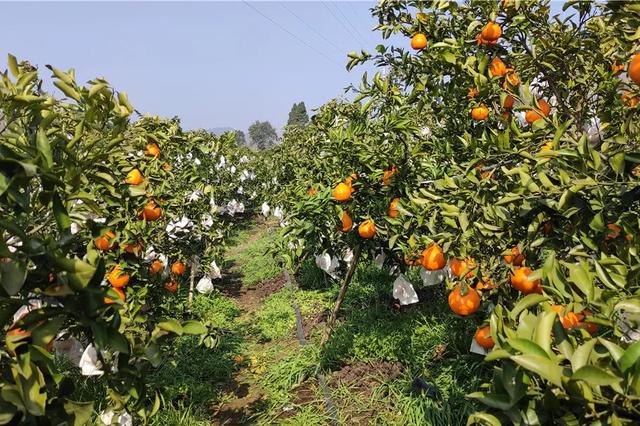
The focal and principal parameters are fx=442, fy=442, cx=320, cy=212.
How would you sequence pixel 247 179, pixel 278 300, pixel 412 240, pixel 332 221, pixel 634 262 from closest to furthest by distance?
pixel 634 262 < pixel 412 240 < pixel 332 221 < pixel 278 300 < pixel 247 179

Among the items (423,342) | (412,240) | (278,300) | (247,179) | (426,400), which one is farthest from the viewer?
(247,179)

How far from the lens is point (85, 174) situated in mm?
1213

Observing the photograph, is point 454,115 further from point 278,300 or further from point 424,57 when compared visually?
point 278,300

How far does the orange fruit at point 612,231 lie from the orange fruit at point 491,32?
145 centimetres

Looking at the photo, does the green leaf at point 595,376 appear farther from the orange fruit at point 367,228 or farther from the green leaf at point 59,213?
the orange fruit at point 367,228

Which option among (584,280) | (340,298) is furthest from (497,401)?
(340,298)

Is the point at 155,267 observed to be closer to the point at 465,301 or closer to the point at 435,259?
the point at 435,259

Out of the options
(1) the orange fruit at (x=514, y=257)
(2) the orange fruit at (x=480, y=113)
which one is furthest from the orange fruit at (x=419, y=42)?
(1) the orange fruit at (x=514, y=257)

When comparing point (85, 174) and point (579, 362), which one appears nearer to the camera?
point (579, 362)

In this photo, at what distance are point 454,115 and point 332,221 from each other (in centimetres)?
101

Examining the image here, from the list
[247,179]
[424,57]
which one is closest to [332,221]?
[424,57]

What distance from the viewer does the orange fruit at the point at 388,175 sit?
2.70m

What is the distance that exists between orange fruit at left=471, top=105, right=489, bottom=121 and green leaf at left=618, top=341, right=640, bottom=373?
75.8 inches

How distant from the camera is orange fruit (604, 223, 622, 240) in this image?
3.92 ft
